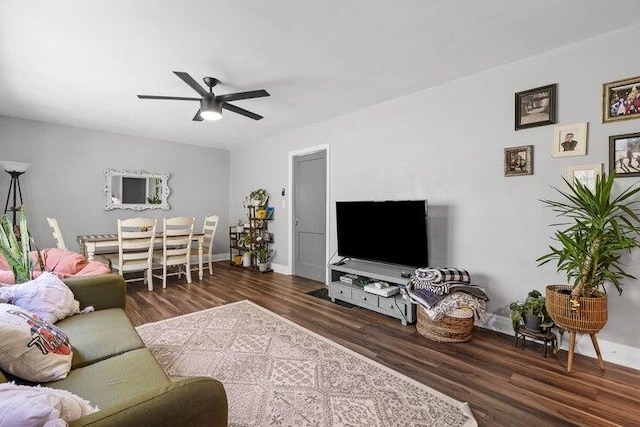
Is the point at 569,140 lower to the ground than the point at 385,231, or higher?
higher

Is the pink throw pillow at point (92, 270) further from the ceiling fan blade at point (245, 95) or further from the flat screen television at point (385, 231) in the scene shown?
the flat screen television at point (385, 231)

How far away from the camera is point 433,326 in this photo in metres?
2.62

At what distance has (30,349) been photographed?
1217 mm

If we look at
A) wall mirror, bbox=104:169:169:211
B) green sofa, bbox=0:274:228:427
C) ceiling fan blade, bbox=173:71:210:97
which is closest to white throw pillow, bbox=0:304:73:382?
green sofa, bbox=0:274:228:427

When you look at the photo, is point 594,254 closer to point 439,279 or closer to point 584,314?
point 584,314

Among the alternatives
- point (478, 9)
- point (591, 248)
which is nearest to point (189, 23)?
point (478, 9)

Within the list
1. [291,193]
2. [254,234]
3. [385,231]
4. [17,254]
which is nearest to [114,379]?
[17,254]

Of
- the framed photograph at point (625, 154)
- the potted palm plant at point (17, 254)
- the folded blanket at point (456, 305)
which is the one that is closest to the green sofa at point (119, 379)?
the potted palm plant at point (17, 254)

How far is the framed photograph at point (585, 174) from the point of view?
2305mm

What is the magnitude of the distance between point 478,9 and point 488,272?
2.18m

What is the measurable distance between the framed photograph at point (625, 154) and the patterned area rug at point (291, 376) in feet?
6.74

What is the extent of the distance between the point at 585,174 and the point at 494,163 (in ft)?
2.18

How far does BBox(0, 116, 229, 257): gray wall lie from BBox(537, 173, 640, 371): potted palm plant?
5.99 meters

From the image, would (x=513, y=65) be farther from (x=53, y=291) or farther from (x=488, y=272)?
(x=53, y=291)
